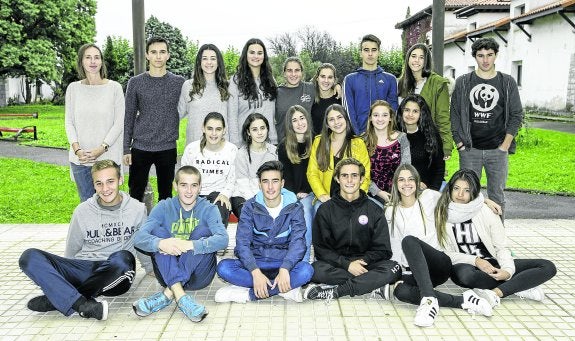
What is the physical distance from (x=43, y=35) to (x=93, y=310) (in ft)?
124

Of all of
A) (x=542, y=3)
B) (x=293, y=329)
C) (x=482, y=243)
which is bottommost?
(x=293, y=329)

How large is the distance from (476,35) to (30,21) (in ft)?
93.3

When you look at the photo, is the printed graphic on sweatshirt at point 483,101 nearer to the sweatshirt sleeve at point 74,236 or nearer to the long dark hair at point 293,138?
the long dark hair at point 293,138

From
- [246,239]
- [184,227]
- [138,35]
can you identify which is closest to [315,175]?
[246,239]

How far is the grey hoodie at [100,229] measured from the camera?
455cm

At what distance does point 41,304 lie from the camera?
421cm

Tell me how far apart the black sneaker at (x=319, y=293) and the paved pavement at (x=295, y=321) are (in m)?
0.06

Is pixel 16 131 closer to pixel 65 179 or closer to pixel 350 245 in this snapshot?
pixel 65 179

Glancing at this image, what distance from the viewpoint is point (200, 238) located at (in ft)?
14.9

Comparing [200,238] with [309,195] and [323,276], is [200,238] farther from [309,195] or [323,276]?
[309,195]

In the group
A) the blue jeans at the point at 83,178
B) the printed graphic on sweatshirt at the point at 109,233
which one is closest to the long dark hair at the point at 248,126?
the printed graphic on sweatshirt at the point at 109,233

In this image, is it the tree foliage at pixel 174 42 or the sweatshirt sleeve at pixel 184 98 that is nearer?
the sweatshirt sleeve at pixel 184 98

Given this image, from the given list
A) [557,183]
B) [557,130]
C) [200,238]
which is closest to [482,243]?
[200,238]

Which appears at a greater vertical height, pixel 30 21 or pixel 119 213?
pixel 30 21
